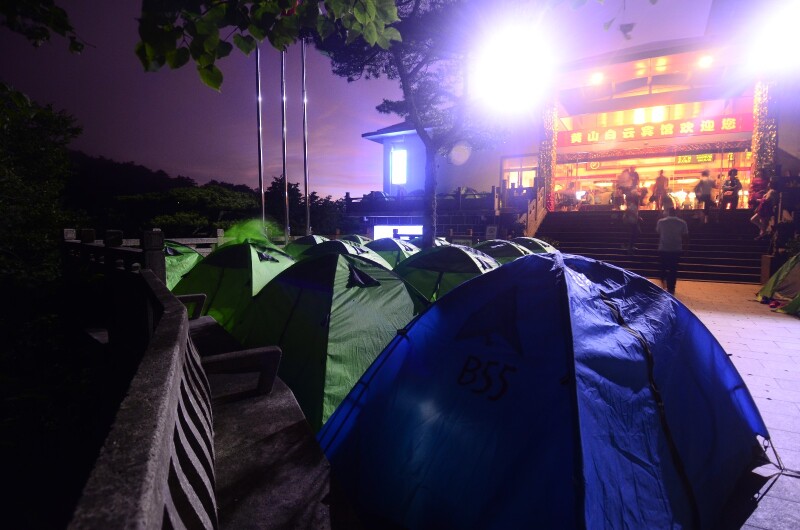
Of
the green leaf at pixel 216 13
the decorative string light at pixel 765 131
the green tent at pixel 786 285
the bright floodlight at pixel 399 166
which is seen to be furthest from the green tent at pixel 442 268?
the bright floodlight at pixel 399 166

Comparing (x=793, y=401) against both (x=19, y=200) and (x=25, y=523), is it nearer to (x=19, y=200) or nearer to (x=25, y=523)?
(x=25, y=523)

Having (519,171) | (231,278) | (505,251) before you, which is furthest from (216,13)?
(519,171)

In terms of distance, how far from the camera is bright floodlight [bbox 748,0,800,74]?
48.4ft

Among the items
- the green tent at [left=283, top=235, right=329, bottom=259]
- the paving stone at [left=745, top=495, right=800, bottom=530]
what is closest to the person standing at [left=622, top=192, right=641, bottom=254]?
the green tent at [left=283, top=235, right=329, bottom=259]

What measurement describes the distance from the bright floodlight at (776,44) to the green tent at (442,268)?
655 inches

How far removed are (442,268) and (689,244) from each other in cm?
1199

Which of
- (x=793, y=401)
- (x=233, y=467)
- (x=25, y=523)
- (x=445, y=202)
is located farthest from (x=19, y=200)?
(x=445, y=202)

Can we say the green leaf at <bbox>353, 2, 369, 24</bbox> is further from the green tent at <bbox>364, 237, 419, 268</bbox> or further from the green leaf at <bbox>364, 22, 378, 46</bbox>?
the green tent at <bbox>364, 237, 419, 268</bbox>

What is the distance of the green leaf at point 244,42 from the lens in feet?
6.29

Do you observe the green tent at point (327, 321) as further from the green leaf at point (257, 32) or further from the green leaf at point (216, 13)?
the green leaf at point (216, 13)

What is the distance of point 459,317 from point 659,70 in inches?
854

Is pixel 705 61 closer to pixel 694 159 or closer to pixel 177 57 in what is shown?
pixel 694 159

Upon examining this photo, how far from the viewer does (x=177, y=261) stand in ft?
28.7

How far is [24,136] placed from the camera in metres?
12.0
